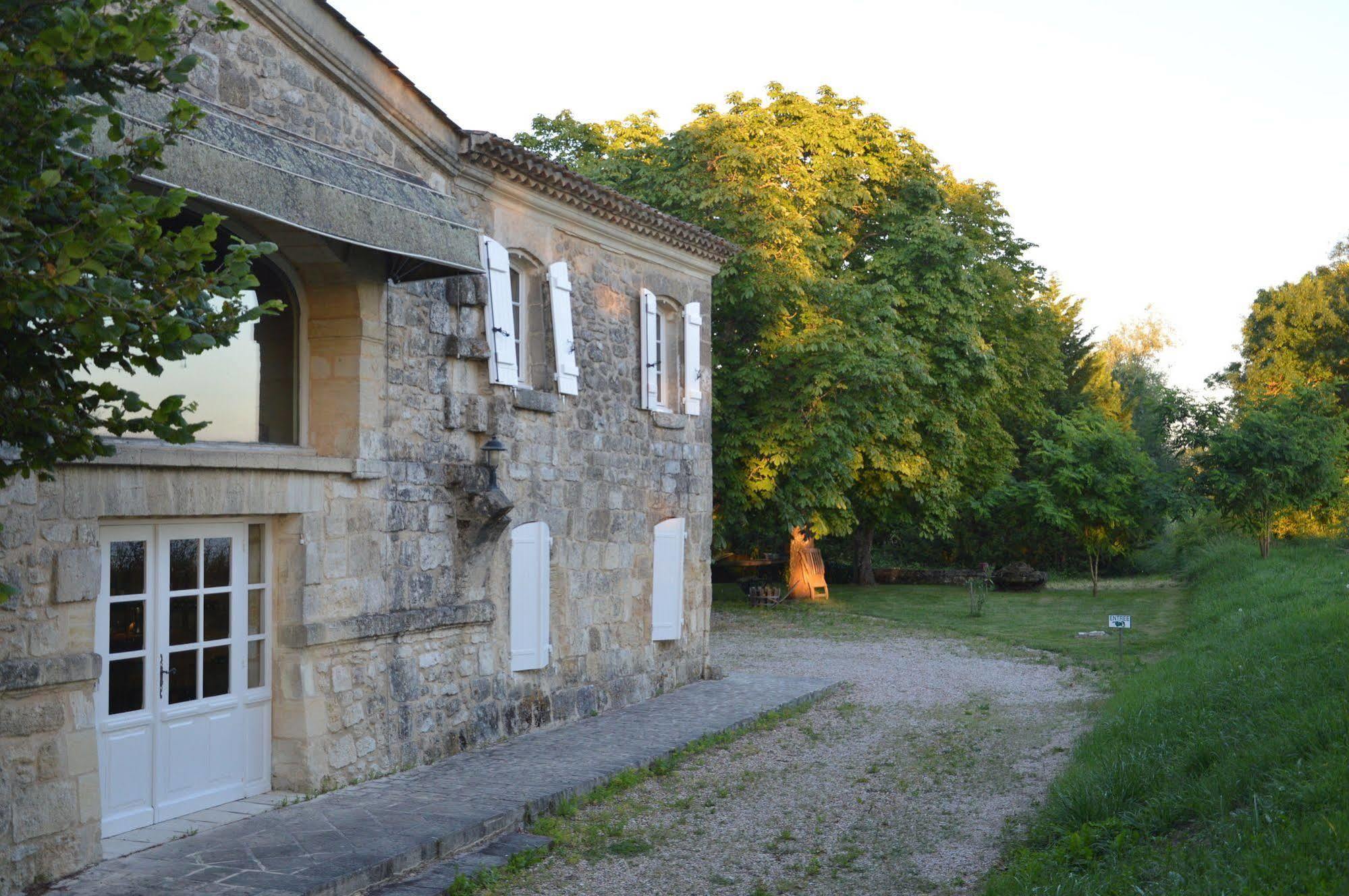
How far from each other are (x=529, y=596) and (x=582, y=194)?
3653mm

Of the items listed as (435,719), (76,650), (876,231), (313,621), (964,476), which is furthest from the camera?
(964,476)

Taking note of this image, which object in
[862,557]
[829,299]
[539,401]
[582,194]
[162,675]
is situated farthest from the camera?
[862,557]

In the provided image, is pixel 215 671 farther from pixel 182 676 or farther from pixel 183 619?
pixel 183 619

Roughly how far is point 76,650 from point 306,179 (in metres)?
2.98

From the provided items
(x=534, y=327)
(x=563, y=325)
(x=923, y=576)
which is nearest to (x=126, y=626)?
(x=534, y=327)

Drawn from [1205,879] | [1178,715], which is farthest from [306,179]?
[1178,715]

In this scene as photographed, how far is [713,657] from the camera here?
54.1 feet

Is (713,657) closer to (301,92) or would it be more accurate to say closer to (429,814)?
(429,814)

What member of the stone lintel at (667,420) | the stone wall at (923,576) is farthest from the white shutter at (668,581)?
the stone wall at (923,576)

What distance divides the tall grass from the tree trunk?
60.2ft

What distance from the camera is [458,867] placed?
270 inches

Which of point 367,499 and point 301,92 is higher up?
point 301,92

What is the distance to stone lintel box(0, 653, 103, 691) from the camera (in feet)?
20.0

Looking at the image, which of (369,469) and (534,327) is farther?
(534,327)
